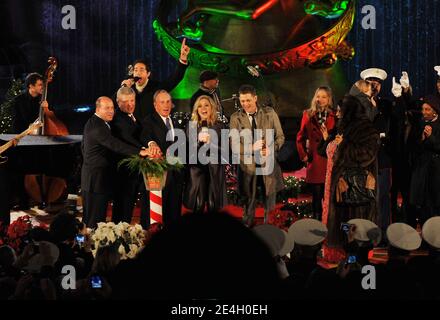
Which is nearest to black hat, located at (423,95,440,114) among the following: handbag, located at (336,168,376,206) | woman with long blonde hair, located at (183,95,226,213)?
handbag, located at (336,168,376,206)

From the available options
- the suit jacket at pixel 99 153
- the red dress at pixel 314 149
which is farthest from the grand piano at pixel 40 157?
the red dress at pixel 314 149

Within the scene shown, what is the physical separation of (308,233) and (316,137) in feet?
9.38

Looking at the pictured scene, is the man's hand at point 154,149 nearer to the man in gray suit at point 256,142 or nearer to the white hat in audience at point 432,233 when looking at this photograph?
the man in gray suit at point 256,142

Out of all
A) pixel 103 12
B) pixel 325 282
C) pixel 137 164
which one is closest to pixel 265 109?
pixel 137 164

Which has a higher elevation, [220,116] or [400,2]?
[400,2]

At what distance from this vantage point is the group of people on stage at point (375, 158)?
7062 millimetres

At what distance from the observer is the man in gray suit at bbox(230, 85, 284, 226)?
8031 mm

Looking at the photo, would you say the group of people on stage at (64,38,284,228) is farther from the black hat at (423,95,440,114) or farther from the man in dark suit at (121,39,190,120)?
the black hat at (423,95,440,114)

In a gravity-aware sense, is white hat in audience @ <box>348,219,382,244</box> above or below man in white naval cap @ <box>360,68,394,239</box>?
below

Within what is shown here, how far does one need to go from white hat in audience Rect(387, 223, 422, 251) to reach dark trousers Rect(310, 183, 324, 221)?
2624 millimetres

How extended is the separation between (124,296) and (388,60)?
1083cm
